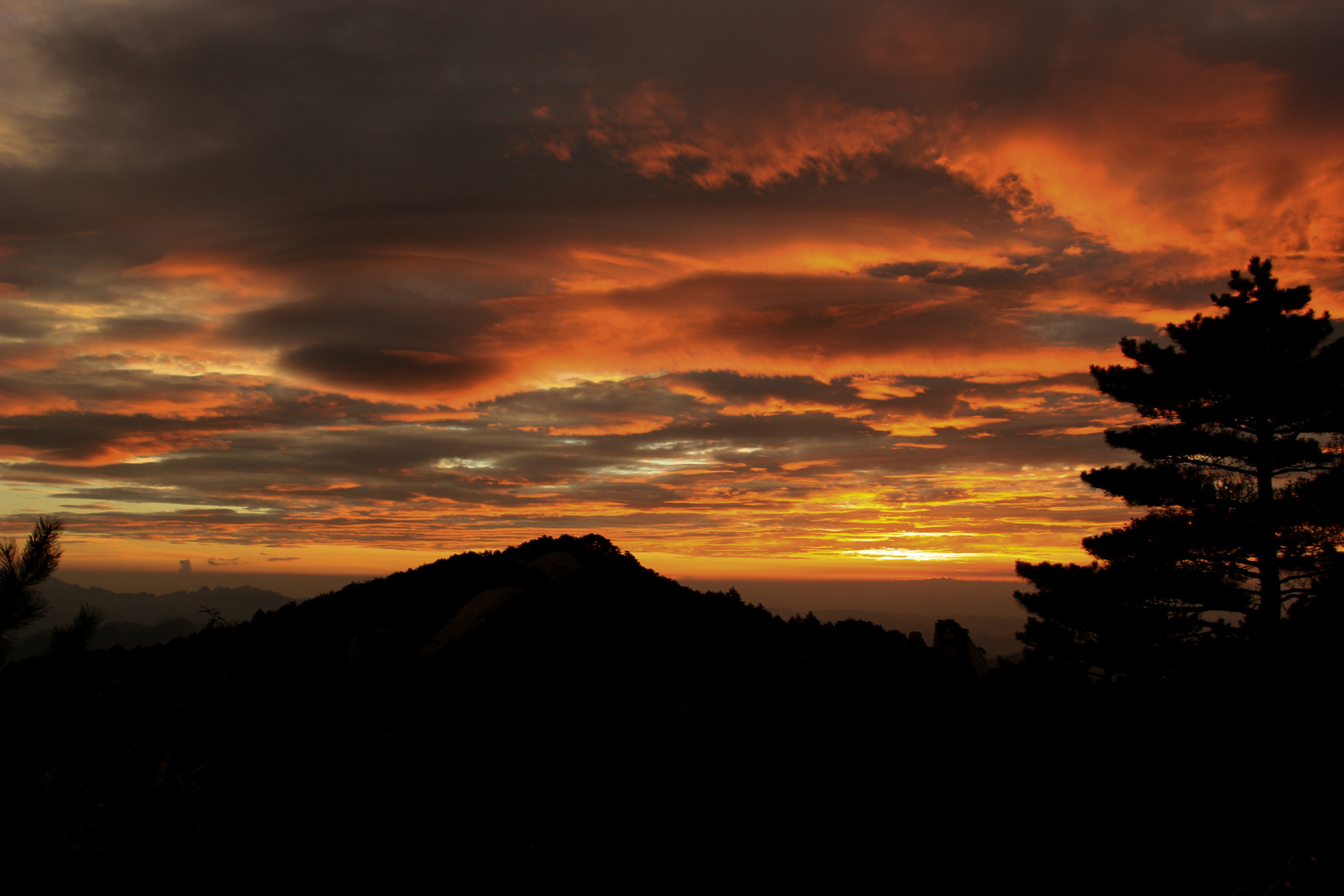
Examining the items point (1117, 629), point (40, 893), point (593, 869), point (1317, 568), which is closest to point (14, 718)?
point (40, 893)

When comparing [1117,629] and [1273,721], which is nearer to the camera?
[1273,721]

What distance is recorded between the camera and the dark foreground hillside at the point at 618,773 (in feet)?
24.8

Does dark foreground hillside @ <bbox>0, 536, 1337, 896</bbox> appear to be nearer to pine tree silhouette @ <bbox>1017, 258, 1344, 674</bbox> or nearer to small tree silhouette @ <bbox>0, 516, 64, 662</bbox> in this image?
small tree silhouette @ <bbox>0, 516, 64, 662</bbox>

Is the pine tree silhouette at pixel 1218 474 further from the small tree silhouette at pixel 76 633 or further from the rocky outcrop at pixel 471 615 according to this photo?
the small tree silhouette at pixel 76 633

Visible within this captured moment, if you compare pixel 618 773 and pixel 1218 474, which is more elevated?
pixel 1218 474

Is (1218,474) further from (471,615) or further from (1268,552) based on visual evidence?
(471,615)

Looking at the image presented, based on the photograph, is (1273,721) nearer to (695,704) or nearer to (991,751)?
(991,751)

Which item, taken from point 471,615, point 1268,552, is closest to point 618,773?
point 471,615

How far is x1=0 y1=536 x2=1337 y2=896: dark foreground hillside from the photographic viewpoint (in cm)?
757

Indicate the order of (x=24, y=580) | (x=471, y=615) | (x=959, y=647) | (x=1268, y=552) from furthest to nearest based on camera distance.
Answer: (x=1268, y=552)
(x=959, y=647)
(x=471, y=615)
(x=24, y=580)

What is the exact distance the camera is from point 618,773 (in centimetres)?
962

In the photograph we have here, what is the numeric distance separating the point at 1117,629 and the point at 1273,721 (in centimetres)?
2008

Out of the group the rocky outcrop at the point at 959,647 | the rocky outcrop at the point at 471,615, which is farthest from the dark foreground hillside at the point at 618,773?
the rocky outcrop at the point at 959,647

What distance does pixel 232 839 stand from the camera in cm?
821
